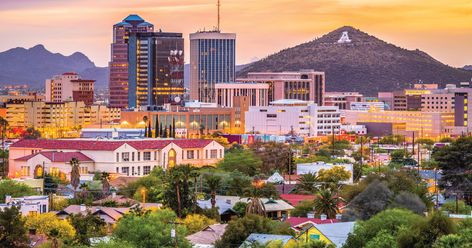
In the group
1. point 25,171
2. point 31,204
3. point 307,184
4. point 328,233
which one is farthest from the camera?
point 25,171

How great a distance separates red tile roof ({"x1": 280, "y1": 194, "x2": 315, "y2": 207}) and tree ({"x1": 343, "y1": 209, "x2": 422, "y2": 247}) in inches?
858

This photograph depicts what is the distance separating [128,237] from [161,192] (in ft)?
64.4

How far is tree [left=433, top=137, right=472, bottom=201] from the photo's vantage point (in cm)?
7769

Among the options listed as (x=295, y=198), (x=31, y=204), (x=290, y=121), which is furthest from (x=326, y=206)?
(x=290, y=121)

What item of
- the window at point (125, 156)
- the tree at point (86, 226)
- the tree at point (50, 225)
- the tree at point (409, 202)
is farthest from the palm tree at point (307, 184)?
the tree at point (50, 225)

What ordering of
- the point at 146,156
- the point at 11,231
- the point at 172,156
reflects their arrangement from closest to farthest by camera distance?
the point at 11,231 < the point at 146,156 < the point at 172,156

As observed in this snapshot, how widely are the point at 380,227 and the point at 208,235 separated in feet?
28.9

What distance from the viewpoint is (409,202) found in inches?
2389

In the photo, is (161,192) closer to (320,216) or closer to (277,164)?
(320,216)

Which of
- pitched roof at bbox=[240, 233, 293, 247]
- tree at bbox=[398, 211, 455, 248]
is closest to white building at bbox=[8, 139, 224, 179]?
pitched roof at bbox=[240, 233, 293, 247]

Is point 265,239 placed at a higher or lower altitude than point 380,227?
lower

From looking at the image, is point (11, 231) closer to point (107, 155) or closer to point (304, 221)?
point (304, 221)

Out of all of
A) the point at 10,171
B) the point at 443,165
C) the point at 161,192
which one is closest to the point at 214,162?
the point at 10,171

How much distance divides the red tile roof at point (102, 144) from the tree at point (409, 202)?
145 feet
